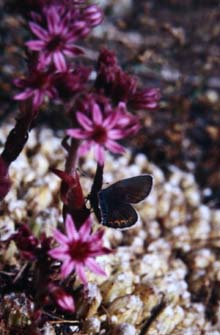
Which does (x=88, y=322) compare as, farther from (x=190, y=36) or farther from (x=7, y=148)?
(x=190, y=36)

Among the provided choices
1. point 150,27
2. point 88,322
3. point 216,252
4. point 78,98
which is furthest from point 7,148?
point 150,27

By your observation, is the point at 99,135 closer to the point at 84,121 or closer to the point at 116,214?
the point at 84,121

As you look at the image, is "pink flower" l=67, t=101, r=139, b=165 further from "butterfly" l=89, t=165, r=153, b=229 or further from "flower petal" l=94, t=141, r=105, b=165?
"butterfly" l=89, t=165, r=153, b=229

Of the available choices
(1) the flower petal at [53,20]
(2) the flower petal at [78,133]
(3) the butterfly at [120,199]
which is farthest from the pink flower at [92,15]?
(3) the butterfly at [120,199]

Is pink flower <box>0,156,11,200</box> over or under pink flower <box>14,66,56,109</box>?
under

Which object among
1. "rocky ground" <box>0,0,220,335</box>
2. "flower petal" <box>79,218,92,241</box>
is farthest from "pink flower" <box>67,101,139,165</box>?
"rocky ground" <box>0,0,220,335</box>
